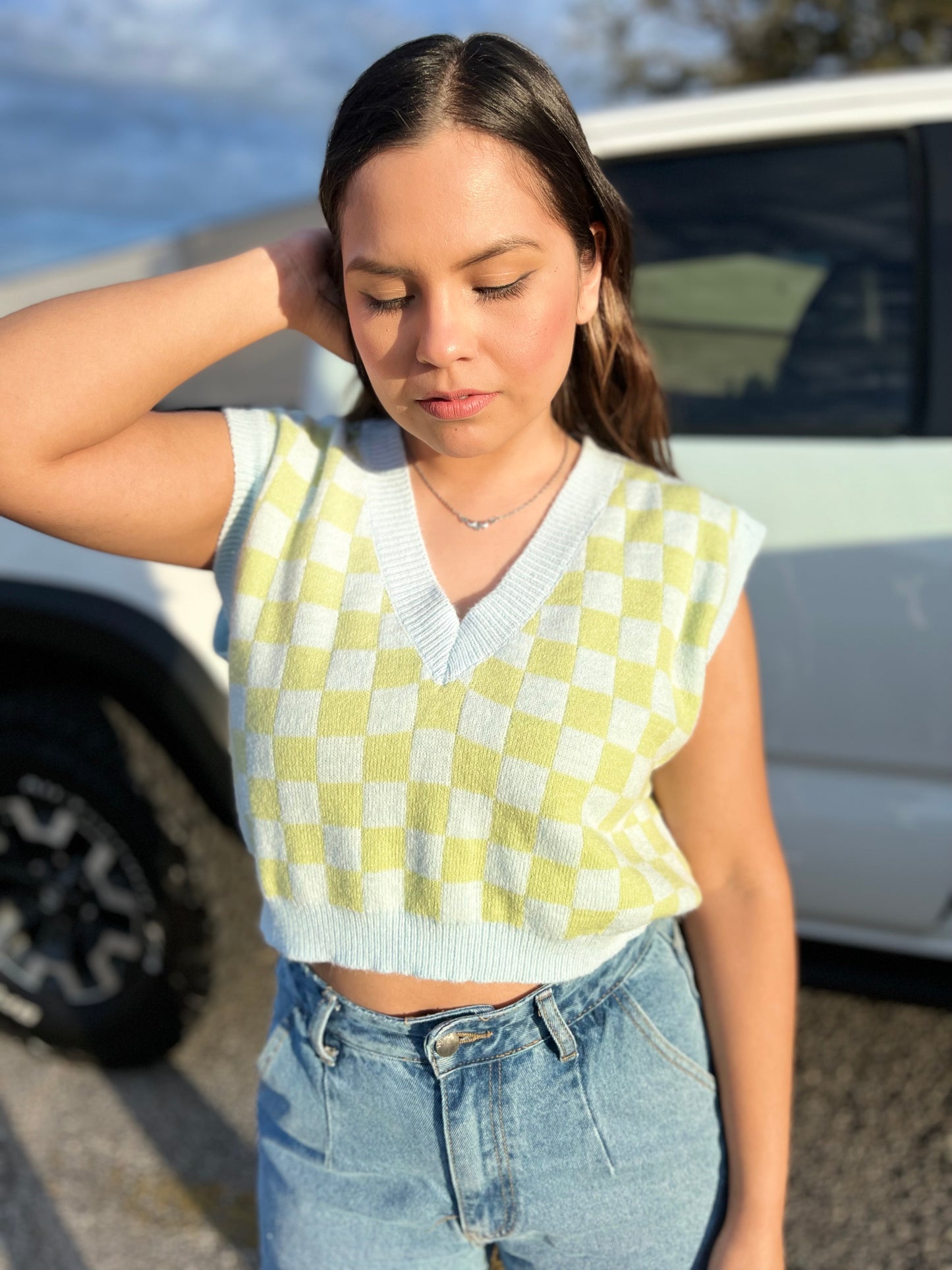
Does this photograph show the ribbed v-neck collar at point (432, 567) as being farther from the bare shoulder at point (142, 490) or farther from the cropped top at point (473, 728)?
the bare shoulder at point (142, 490)

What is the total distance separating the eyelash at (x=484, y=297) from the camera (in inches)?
40.8

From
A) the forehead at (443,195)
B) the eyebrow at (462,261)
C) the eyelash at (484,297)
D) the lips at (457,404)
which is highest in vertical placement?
the forehead at (443,195)

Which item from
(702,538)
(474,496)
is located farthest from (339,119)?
(702,538)

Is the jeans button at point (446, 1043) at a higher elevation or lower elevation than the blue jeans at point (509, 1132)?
higher

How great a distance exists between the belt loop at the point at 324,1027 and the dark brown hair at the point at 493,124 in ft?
2.24

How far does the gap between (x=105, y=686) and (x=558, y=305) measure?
4.79 ft

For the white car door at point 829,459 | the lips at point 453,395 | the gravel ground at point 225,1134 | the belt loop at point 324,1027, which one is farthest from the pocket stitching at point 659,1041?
the gravel ground at point 225,1134

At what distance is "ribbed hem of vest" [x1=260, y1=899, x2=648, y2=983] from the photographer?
106 centimetres

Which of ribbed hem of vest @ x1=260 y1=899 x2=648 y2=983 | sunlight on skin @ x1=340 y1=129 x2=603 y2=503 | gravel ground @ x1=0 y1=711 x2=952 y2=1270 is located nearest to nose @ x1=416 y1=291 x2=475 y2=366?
sunlight on skin @ x1=340 y1=129 x2=603 y2=503

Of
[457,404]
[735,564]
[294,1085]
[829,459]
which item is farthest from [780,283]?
[294,1085]

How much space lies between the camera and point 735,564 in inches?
45.0

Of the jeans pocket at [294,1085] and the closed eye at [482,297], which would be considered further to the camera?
the jeans pocket at [294,1085]

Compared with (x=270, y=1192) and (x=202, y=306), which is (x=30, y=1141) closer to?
(x=270, y=1192)

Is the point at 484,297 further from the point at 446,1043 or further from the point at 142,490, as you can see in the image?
the point at 446,1043
